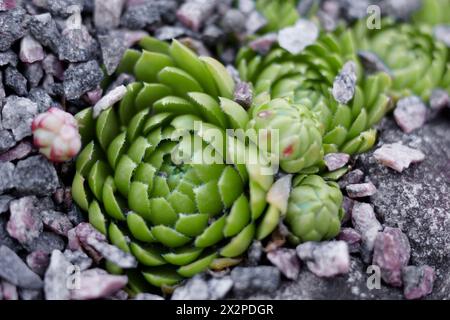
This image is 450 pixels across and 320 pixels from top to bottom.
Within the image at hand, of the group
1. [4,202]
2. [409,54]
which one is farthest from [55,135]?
[409,54]

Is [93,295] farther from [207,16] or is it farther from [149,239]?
[207,16]

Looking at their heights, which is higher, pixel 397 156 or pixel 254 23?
pixel 254 23

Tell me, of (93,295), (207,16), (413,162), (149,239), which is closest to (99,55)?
(207,16)

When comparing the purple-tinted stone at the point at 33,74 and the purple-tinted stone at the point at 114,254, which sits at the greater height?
the purple-tinted stone at the point at 33,74

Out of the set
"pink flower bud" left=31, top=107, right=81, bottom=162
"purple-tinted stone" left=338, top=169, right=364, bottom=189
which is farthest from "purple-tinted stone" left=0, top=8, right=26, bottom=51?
"purple-tinted stone" left=338, top=169, right=364, bottom=189

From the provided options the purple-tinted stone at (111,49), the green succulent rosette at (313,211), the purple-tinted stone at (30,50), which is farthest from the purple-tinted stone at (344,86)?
the purple-tinted stone at (30,50)

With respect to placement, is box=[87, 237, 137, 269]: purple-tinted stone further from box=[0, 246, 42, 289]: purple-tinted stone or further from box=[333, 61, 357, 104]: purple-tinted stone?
box=[333, 61, 357, 104]: purple-tinted stone

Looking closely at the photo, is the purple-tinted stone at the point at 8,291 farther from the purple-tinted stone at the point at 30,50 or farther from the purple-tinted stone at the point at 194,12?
the purple-tinted stone at the point at 194,12

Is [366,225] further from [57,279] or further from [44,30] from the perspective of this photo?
[44,30]
